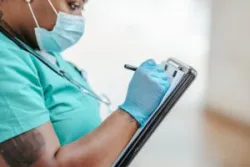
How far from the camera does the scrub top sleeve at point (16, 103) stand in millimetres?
752

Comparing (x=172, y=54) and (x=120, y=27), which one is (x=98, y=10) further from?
(x=172, y=54)

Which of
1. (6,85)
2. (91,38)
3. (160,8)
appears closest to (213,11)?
(160,8)

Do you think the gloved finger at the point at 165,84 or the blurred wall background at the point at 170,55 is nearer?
the gloved finger at the point at 165,84

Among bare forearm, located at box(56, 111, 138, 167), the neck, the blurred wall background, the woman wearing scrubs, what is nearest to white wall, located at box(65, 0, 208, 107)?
the blurred wall background

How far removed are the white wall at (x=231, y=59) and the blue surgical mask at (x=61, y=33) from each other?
55 centimetres

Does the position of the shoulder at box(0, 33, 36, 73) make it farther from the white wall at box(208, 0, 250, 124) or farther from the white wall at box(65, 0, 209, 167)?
the white wall at box(208, 0, 250, 124)

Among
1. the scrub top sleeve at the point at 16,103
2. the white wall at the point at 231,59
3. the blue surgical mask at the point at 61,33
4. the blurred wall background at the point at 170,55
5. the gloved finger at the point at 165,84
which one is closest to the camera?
the scrub top sleeve at the point at 16,103

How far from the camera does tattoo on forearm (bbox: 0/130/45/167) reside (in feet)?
2.47

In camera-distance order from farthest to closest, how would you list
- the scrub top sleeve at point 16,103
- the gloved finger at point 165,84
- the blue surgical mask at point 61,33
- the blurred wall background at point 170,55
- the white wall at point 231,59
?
the blurred wall background at point 170,55 → the white wall at point 231,59 → the blue surgical mask at point 61,33 → the gloved finger at point 165,84 → the scrub top sleeve at point 16,103

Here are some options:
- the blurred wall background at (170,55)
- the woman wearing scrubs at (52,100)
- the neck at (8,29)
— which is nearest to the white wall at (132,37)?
the blurred wall background at (170,55)

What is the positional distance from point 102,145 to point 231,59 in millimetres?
686

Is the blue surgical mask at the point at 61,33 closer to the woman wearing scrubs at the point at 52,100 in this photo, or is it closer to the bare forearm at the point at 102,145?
the woman wearing scrubs at the point at 52,100

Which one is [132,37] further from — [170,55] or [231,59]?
[231,59]

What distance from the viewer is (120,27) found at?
1.46 metres
